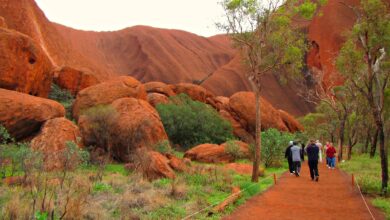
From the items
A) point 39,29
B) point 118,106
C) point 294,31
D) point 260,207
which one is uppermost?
point 39,29

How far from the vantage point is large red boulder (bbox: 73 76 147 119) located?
28.0m

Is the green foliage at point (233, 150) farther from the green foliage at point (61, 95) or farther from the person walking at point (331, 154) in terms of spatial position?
the green foliage at point (61, 95)

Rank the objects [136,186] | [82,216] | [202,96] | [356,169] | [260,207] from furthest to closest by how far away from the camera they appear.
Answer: [202,96], [356,169], [136,186], [260,207], [82,216]

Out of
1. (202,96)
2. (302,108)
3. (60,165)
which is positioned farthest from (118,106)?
(302,108)

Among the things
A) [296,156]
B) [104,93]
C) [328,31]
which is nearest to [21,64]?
[104,93]

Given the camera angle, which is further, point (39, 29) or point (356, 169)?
point (39, 29)

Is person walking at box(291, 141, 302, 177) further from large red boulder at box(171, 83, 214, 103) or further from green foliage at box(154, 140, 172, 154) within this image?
large red boulder at box(171, 83, 214, 103)

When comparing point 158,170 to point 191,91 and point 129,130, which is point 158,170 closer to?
point 129,130

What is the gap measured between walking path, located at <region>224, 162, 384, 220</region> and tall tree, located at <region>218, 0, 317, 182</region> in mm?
2670

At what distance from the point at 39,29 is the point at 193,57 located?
5037 cm

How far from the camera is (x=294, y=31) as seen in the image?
19.0 m

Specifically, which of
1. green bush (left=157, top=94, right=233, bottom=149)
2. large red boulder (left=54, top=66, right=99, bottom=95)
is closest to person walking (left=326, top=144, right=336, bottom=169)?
green bush (left=157, top=94, right=233, bottom=149)

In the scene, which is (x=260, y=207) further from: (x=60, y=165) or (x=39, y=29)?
(x=39, y=29)

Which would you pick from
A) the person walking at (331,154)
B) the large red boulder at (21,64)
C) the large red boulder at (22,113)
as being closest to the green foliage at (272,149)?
the person walking at (331,154)
